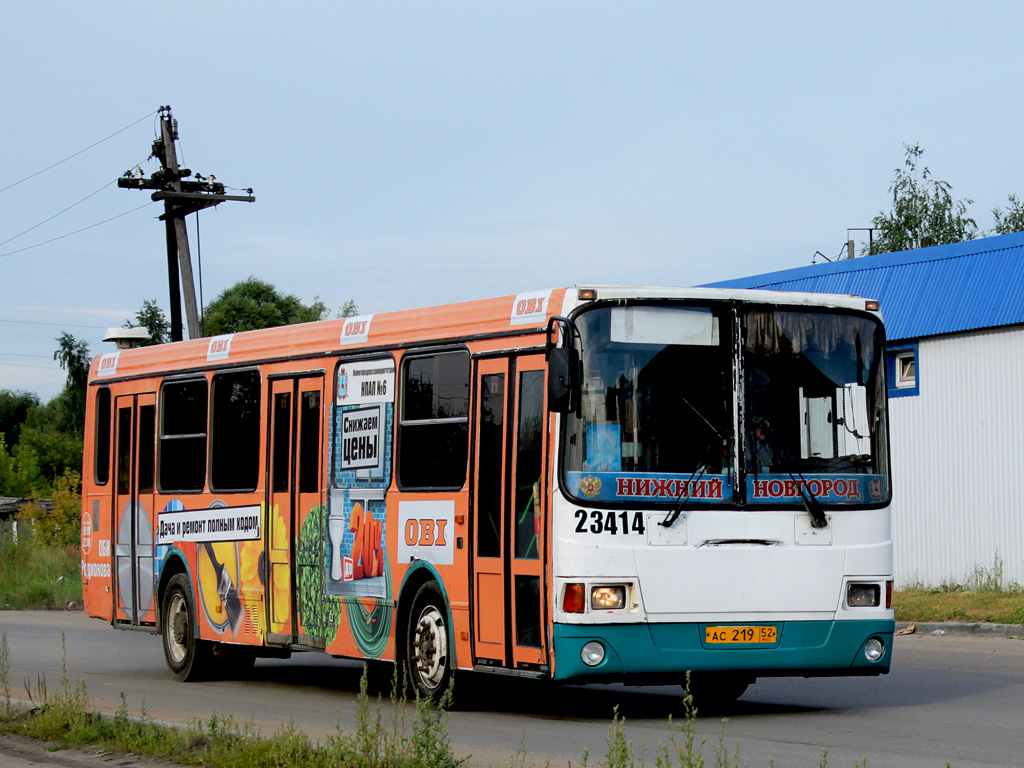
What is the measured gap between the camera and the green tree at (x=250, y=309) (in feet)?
257

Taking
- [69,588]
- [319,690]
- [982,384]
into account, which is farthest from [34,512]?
[319,690]

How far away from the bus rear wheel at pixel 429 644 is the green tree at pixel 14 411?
10521 cm

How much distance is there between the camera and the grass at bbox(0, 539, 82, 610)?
105ft

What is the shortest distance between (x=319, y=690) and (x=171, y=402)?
135 inches

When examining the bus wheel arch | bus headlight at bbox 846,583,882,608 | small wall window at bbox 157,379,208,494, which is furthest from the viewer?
small wall window at bbox 157,379,208,494

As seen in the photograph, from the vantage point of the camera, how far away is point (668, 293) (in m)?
10.7

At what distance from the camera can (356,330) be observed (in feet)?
42.8

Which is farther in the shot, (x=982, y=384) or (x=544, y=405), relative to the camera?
(x=982, y=384)

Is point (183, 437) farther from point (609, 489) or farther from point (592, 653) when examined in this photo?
point (592, 653)

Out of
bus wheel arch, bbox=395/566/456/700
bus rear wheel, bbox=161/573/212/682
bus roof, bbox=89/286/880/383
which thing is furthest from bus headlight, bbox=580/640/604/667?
bus rear wheel, bbox=161/573/212/682

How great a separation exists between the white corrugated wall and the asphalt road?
216 inches

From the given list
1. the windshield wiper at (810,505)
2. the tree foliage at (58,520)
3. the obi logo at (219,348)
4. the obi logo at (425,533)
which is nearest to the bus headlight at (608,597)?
the windshield wiper at (810,505)

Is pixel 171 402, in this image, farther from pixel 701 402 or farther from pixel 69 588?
pixel 69 588

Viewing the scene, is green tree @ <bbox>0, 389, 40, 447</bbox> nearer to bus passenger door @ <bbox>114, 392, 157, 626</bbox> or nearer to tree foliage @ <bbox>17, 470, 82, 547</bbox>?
tree foliage @ <bbox>17, 470, 82, 547</bbox>
